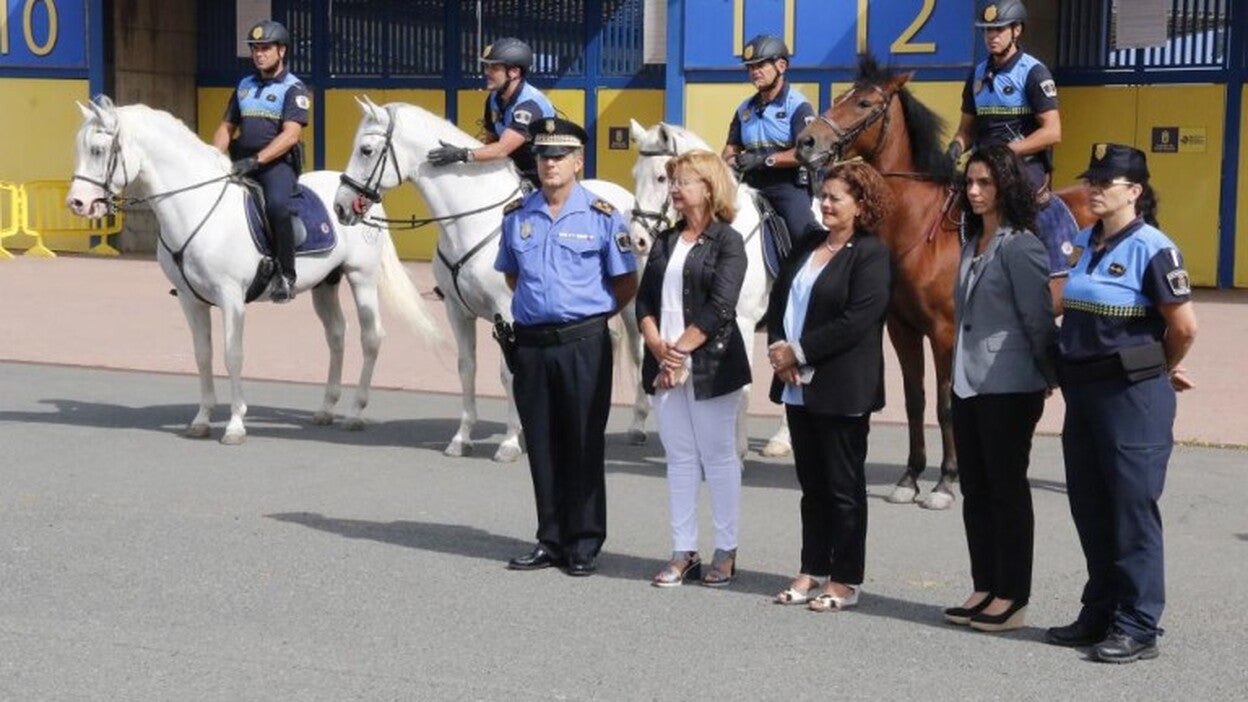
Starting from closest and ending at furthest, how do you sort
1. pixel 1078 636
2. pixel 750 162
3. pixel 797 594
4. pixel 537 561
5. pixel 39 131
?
pixel 1078 636 → pixel 797 594 → pixel 537 561 → pixel 750 162 → pixel 39 131

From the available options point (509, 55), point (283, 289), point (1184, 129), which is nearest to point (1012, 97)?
point (509, 55)

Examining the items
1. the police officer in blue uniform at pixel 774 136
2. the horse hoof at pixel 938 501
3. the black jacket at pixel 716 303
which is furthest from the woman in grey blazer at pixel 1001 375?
the police officer in blue uniform at pixel 774 136

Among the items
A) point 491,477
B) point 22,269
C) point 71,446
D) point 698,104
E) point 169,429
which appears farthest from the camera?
point 22,269

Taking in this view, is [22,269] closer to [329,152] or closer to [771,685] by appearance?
[329,152]

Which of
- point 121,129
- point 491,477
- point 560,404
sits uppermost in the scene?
point 121,129

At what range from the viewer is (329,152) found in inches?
998

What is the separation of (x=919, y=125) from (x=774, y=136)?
1.21 metres

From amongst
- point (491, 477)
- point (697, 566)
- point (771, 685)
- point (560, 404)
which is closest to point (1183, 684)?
point (771, 685)

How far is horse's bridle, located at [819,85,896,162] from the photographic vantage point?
1023 centimetres

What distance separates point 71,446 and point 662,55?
494 inches

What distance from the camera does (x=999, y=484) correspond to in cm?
735

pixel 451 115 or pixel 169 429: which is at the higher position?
pixel 451 115

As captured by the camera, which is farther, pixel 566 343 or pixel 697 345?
pixel 566 343

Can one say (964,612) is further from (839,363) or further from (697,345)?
(697,345)
